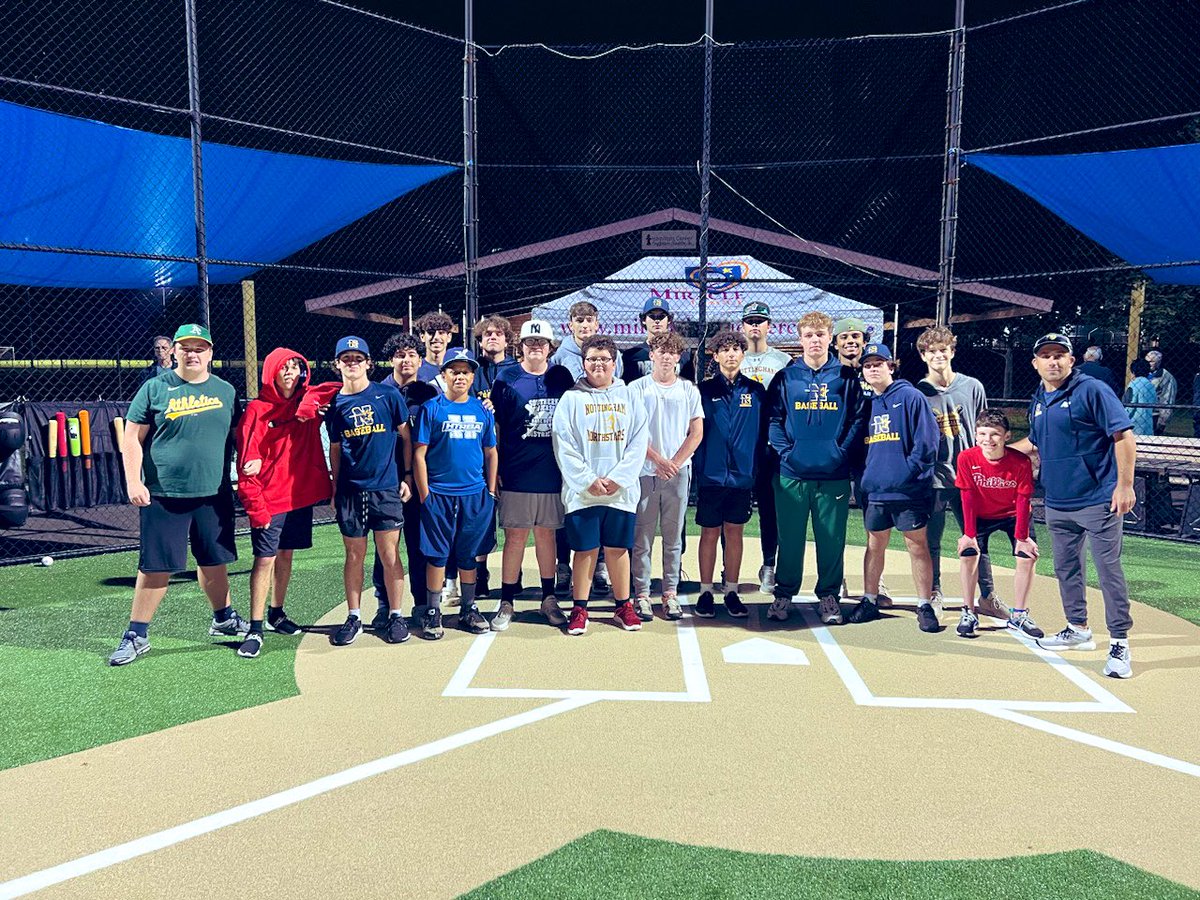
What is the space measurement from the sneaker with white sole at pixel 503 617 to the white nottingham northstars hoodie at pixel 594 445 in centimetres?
80

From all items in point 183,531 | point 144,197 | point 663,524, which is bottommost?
point 663,524

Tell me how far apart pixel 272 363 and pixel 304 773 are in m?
2.57

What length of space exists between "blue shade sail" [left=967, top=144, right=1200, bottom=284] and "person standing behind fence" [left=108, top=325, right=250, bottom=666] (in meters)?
8.71

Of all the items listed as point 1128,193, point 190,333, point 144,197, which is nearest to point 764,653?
point 190,333

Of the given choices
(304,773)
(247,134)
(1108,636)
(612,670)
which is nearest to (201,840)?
(304,773)

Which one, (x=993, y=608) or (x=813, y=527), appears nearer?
(x=813, y=527)

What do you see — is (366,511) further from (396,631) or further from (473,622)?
(473,622)

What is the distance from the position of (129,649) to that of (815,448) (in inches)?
170

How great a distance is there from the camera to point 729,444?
5.86 meters

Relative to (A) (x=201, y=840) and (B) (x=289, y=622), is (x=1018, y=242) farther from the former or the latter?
(A) (x=201, y=840)

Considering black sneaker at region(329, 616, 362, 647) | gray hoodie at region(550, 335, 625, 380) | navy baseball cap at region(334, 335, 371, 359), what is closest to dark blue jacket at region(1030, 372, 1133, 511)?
gray hoodie at region(550, 335, 625, 380)

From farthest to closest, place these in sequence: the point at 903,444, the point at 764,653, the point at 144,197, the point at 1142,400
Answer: the point at 1142,400
the point at 144,197
the point at 903,444
the point at 764,653

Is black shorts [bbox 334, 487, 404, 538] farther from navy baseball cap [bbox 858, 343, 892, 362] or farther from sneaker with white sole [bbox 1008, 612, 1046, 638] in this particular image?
sneaker with white sole [bbox 1008, 612, 1046, 638]

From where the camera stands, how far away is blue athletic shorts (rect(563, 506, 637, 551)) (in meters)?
5.48
